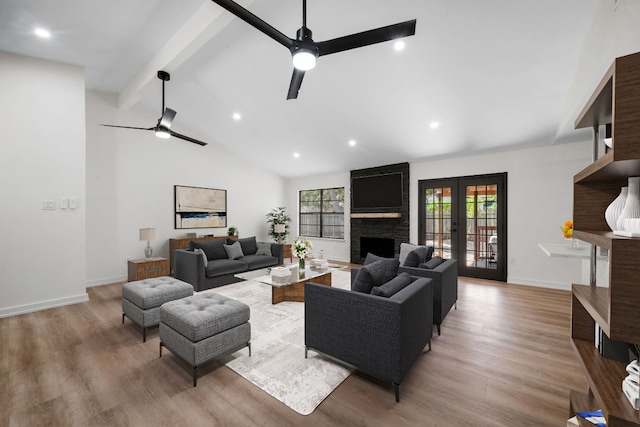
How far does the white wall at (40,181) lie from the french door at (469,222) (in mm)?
6411

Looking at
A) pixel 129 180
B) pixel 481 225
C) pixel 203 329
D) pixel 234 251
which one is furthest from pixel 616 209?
pixel 129 180

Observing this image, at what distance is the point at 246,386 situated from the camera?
2.06m

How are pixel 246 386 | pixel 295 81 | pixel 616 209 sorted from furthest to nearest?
pixel 295 81
pixel 246 386
pixel 616 209

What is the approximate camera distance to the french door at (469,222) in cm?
514

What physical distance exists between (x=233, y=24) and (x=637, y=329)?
404 cm

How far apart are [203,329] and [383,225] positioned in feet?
17.1

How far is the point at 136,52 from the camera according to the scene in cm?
375

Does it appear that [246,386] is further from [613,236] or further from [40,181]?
[40,181]

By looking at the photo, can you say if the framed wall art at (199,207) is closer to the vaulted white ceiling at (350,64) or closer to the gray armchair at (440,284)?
the vaulted white ceiling at (350,64)

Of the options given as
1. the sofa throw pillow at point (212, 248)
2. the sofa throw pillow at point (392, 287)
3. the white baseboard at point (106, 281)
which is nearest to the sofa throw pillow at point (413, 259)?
the sofa throw pillow at point (392, 287)

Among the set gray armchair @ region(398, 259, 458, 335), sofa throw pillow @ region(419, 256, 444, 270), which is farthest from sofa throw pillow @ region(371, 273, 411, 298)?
sofa throw pillow @ region(419, 256, 444, 270)

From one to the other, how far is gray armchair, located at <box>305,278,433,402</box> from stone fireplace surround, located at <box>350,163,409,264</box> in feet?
13.1

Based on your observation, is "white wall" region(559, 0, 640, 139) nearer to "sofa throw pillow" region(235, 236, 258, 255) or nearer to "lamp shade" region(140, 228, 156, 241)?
"sofa throw pillow" region(235, 236, 258, 255)

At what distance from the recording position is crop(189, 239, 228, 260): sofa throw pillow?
16.1ft
